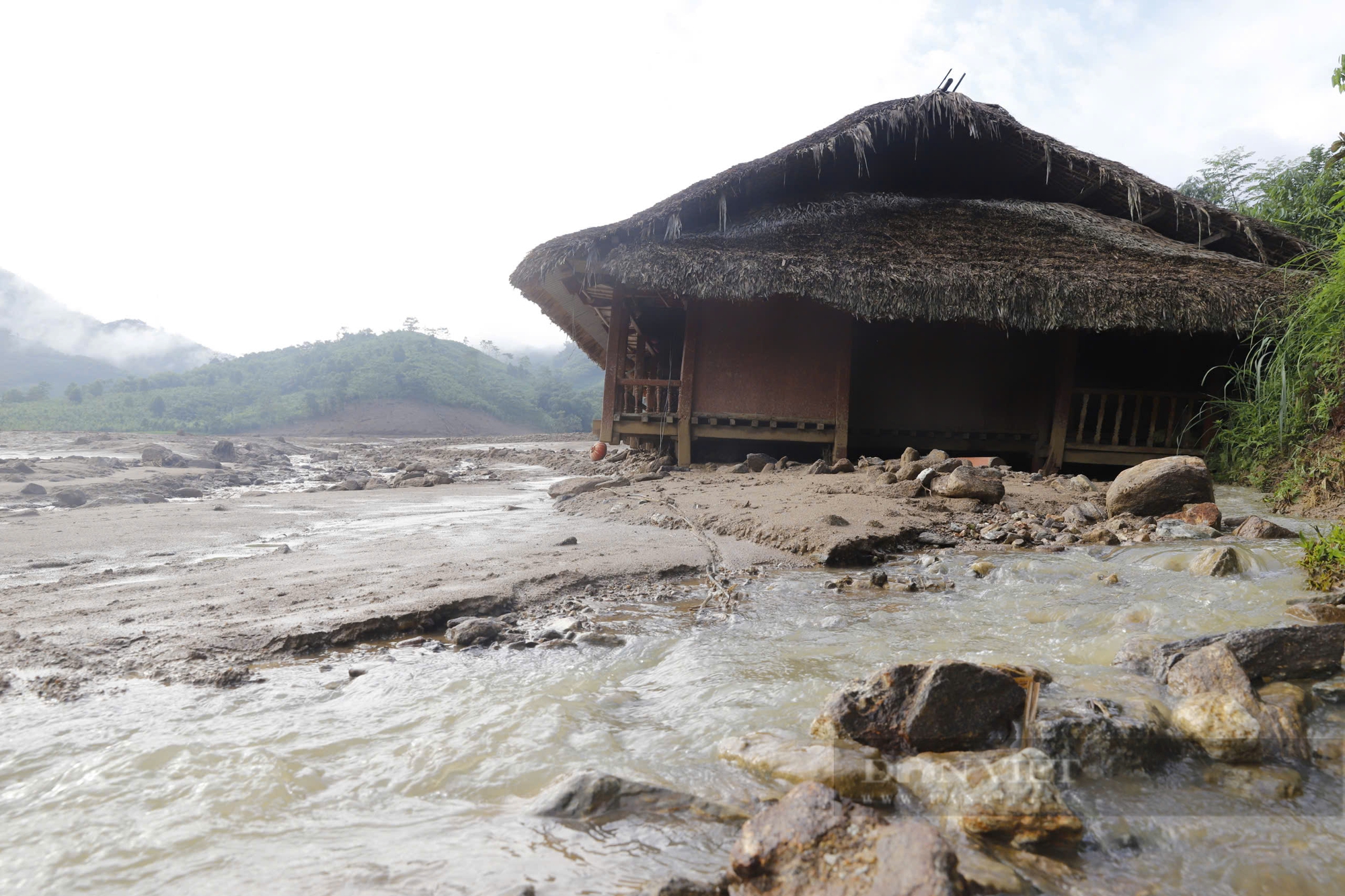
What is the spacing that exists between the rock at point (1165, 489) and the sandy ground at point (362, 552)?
0.41 metres

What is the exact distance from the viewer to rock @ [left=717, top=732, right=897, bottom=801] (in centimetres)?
156

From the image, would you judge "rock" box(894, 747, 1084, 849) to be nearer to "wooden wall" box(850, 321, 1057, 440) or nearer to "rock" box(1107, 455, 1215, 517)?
"rock" box(1107, 455, 1215, 517)

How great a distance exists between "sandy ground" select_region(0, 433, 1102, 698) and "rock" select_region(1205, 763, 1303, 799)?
2068 millimetres

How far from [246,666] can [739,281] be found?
583cm

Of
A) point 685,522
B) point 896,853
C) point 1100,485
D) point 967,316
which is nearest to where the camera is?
point 896,853

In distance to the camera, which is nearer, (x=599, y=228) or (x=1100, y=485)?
(x=1100, y=485)

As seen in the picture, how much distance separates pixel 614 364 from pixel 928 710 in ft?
22.2

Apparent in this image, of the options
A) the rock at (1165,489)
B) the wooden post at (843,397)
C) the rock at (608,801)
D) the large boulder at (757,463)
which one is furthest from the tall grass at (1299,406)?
the rock at (608,801)

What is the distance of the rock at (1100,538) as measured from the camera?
395cm

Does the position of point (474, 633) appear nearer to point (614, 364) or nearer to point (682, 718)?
point (682, 718)

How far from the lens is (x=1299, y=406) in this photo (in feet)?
18.6

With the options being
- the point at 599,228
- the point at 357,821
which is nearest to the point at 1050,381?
the point at 599,228

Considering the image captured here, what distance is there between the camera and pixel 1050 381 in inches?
333

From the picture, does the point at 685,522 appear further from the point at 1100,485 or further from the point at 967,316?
the point at 967,316
